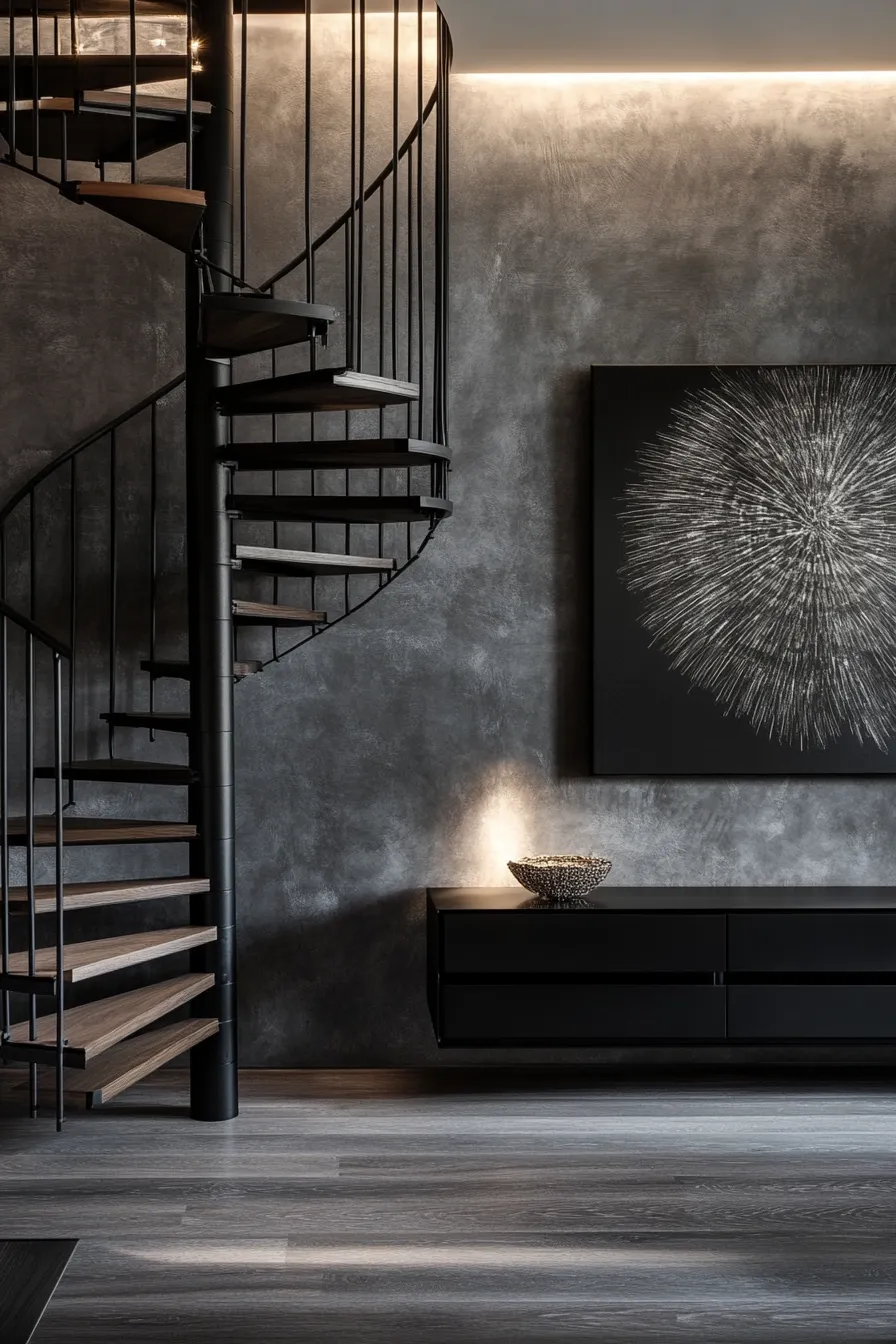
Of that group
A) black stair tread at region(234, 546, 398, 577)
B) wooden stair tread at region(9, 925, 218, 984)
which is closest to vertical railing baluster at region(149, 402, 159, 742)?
black stair tread at region(234, 546, 398, 577)

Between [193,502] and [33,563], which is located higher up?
[193,502]

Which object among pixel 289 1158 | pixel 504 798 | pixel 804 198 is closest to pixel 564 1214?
pixel 289 1158

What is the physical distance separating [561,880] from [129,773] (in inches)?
56.5

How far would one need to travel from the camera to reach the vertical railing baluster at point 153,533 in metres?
4.01

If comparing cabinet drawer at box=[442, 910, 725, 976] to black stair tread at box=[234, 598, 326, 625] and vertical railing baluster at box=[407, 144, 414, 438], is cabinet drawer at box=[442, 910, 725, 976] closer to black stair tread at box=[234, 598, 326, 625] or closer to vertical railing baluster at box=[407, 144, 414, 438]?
black stair tread at box=[234, 598, 326, 625]

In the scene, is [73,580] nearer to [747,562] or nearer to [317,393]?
[317,393]

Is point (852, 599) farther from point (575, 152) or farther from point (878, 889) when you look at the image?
point (575, 152)

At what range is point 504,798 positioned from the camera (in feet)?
13.7

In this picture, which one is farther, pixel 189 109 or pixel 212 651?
pixel 212 651

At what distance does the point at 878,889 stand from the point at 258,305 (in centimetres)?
292

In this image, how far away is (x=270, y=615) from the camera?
371cm

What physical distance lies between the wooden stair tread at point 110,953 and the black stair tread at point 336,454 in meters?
1.49

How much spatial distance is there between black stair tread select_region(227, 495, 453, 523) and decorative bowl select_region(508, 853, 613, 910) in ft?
4.00

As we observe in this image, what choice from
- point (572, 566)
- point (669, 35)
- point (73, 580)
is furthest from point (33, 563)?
point (669, 35)
